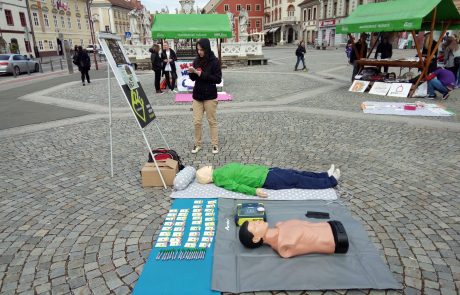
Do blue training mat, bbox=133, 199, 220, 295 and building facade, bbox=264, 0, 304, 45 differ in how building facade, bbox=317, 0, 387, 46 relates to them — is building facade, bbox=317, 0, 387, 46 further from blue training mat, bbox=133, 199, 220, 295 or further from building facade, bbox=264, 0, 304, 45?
blue training mat, bbox=133, 199, 220, 295

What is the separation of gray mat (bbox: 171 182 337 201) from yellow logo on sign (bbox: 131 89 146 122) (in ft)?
4.22

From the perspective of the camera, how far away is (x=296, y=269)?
2910 millimetres

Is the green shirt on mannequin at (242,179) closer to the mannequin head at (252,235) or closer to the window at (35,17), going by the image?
the mannequin head at (252,235)

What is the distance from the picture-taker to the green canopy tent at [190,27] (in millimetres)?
13844

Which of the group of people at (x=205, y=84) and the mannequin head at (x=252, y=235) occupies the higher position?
the group of people at (x=205, y=84)

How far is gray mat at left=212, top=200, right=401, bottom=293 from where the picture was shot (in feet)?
8.98

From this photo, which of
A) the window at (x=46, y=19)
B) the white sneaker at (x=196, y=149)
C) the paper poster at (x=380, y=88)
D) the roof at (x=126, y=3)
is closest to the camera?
the white sneaker at (x=196, y=149)

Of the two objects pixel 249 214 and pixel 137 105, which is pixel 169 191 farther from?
pixel 249 214

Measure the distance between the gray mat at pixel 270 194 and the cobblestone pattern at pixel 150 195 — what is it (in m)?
0.26

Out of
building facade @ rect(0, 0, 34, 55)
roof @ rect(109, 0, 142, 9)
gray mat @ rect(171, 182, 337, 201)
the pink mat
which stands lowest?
gray mat @ rect(171, 182, 337, 201)

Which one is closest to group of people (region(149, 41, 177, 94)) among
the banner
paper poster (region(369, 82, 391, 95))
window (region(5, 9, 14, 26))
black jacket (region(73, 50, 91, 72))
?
black jacket (region(73, 50, 91, 72))

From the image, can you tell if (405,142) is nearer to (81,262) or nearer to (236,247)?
(236,247)

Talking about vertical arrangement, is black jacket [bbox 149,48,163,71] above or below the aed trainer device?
above

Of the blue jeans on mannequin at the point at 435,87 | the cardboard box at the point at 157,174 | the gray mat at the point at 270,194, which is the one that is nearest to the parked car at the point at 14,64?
the cardboard box at the point at 157,174
